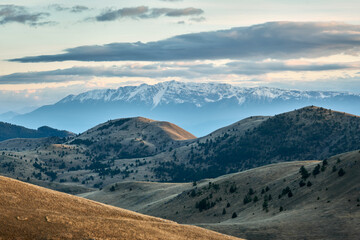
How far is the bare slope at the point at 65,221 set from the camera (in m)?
34.0

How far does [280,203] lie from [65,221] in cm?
5232

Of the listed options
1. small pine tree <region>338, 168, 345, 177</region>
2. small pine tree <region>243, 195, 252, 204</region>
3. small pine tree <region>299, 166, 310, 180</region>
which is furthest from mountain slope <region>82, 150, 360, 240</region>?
small pine tree <region>299, 166, 310, 180</region>

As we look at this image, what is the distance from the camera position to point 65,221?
36625 mm

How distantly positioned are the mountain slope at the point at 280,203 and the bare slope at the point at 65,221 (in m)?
17.3

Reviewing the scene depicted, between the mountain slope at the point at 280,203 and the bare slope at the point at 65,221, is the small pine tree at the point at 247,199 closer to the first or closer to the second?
the mountain slope at the point at 280,203

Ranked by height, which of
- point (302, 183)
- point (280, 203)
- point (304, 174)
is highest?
point (304, 174)

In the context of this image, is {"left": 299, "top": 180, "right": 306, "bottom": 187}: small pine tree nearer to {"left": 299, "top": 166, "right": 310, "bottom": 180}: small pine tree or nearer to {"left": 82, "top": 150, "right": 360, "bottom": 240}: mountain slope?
{"left": 82, "top": 150, "right": 360, "bottom": 240}: mountain slope

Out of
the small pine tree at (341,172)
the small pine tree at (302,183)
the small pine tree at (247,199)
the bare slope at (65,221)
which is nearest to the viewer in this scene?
the bare slope at (65,221)

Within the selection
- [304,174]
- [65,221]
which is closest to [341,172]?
[304,174]

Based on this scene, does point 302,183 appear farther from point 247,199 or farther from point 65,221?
point 65,221

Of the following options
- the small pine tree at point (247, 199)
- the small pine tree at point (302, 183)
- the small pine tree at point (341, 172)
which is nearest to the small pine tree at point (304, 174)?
the small pine tree at point (302, 183)

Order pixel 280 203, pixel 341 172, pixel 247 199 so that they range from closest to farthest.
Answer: pixel 341 172 < pixel 280 203 < pixel 247 199

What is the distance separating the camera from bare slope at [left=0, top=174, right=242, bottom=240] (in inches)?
1339

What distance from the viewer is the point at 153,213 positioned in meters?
115
